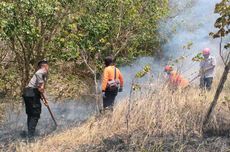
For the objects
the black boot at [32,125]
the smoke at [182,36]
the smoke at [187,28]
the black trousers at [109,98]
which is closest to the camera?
the black boot at [32,125]

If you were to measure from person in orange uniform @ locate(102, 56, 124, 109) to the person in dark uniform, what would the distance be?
1243 millimetres

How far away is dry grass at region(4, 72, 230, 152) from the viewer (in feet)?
26.2

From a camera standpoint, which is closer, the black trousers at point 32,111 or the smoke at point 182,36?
the black trousers at point 32,111

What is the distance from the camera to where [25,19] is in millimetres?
11039

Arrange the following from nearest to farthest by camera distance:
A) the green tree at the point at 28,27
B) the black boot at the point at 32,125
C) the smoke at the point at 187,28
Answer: the black boot at the point at 32,125 < the green tree at the point at 28,27 < the smoke at the point at 187,28

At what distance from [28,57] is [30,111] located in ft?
9.27

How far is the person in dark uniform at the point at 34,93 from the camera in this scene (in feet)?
32.0

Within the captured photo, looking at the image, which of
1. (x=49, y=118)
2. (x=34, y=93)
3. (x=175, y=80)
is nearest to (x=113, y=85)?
(x=175, y=80)

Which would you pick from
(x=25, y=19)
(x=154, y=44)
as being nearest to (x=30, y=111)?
(x=25, y=19)

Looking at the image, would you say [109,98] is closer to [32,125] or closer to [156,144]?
[32,125]

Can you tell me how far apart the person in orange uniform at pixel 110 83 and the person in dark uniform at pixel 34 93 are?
4.08 feet

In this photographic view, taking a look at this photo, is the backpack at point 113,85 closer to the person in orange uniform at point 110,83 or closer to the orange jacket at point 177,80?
the person in orange uniform at point 110,83

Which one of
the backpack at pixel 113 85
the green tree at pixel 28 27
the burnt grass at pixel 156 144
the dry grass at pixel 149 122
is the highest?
the green tree at pixel 28 27

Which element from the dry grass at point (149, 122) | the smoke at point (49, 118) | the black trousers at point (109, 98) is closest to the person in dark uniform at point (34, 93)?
the smoke at point (49, 118)
